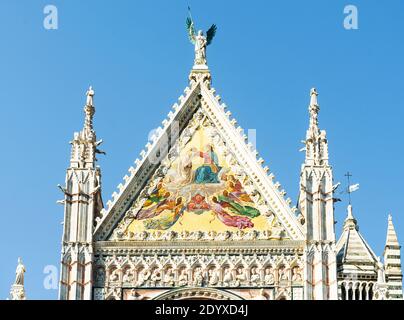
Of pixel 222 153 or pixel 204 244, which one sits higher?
pixel 222 153

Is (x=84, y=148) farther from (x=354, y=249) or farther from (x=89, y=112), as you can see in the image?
(x=354, y=249)

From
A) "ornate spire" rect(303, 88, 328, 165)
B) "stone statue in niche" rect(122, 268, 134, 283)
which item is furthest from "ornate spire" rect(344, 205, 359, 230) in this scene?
"stone statue in niche" rect(122, 268, 134, 283)

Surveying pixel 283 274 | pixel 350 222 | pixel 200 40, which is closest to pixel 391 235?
pixel 350 222

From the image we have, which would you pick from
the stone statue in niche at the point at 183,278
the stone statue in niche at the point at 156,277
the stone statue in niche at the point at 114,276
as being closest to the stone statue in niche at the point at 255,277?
the stone statue in niche at the point at 183,278

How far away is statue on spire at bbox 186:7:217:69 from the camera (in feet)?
98.0

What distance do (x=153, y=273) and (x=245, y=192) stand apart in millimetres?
3044

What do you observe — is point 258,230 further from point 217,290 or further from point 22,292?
point 22,292

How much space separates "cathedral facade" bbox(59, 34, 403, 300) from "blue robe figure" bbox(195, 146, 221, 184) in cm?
2

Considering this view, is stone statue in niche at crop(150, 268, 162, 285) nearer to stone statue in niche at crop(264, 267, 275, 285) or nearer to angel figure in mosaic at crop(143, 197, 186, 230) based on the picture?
angel figure in mosaic at crop(143, 197, 186, 230)

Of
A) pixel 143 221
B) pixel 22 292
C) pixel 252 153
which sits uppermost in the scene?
pixel 252 153

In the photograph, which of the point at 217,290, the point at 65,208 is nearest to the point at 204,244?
the point at 217,290

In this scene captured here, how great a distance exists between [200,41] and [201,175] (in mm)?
3918

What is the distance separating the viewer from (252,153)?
2830 centimetres

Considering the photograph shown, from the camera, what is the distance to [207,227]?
90.5 feet
